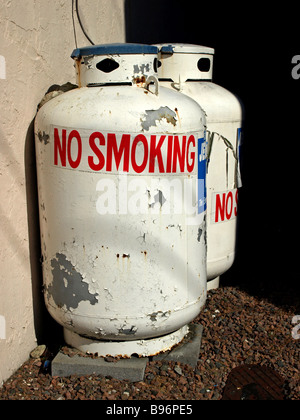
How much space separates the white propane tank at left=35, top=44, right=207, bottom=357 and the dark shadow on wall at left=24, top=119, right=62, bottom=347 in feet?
0.43

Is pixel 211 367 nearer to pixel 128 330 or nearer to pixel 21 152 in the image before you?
pixel 128 330

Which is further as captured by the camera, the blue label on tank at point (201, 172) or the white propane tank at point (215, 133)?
the white propane tank at point (215, 133)

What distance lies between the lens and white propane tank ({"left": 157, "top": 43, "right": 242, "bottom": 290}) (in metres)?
2.88

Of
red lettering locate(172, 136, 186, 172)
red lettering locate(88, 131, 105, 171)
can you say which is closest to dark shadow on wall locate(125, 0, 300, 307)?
red lettering locate(172, 136, 186, 172)

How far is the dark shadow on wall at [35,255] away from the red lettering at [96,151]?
0.45m

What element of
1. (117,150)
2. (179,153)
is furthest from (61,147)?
(179,153)

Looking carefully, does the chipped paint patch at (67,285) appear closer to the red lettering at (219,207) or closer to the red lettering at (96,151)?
the red lettering at (96,151)

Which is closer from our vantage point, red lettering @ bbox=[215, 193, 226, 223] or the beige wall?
the beige wall

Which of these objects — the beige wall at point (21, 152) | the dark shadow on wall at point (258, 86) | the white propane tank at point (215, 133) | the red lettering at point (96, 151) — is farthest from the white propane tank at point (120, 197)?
the dark shadow on wall at point (258, 86)

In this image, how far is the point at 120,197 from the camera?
218 cm

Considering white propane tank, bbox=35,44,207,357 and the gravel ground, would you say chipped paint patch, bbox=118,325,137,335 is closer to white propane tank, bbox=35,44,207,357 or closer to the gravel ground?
white propane tank, bbox=35,44,207,357

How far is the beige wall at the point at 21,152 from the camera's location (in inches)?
89.4

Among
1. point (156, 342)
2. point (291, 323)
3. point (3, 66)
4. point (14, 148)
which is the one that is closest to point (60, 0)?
point (3, 66)

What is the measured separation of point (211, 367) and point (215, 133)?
4.24 feet
